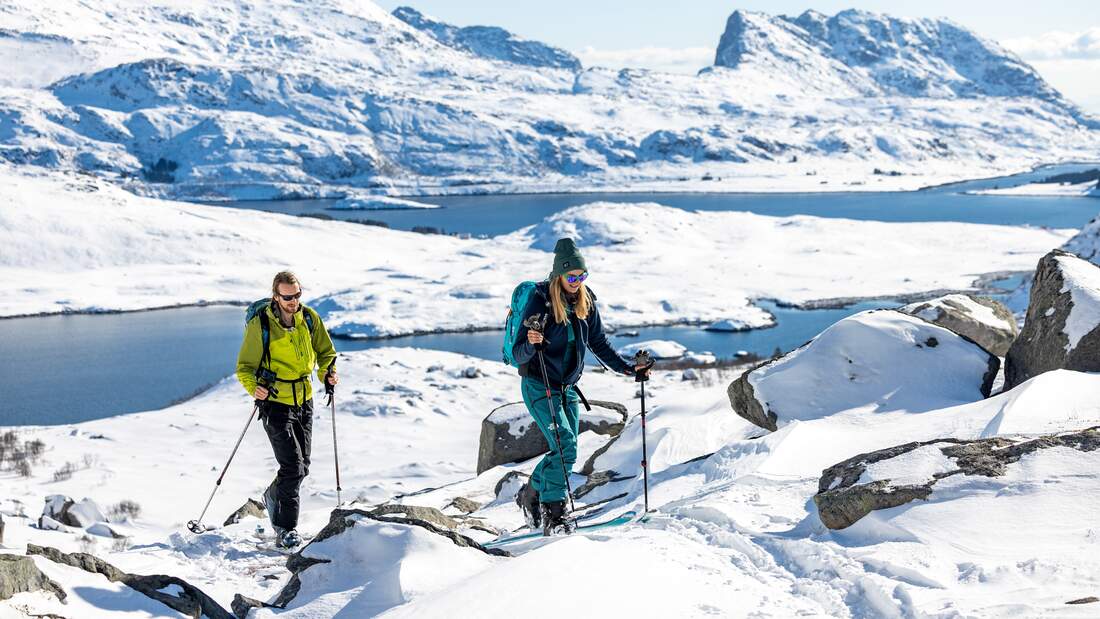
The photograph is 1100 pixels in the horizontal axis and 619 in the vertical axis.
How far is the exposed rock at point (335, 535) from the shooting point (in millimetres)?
6477

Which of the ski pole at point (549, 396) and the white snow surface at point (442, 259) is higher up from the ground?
the ski pole at point (549, 396)

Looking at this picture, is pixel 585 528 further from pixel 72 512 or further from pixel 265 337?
pixel 72 512

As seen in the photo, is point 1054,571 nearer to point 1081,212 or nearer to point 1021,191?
point 1081,212

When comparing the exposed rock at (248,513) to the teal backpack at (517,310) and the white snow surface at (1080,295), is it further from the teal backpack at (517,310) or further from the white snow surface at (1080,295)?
the white snow surface at (1080,295)

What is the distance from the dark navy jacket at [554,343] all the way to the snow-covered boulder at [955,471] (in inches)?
87.8

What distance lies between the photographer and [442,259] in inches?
4407

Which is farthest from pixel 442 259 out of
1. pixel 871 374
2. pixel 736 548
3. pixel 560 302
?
pixel 736 548

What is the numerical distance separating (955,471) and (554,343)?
10.3 ft

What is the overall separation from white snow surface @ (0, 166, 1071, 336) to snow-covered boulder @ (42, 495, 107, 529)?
64.8 meters

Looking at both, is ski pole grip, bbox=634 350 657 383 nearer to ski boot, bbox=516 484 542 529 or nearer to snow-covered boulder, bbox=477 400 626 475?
ski boot, bbox=516 484 542 529

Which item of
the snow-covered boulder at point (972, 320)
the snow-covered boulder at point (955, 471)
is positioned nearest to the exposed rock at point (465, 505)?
the snow-covered boulder at point (955, 471)

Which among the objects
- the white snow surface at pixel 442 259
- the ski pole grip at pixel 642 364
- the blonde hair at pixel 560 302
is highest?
the blonde hair at pixel 560 302

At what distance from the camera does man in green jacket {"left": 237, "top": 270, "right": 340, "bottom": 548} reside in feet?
25.5

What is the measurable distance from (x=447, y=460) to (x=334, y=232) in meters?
107
